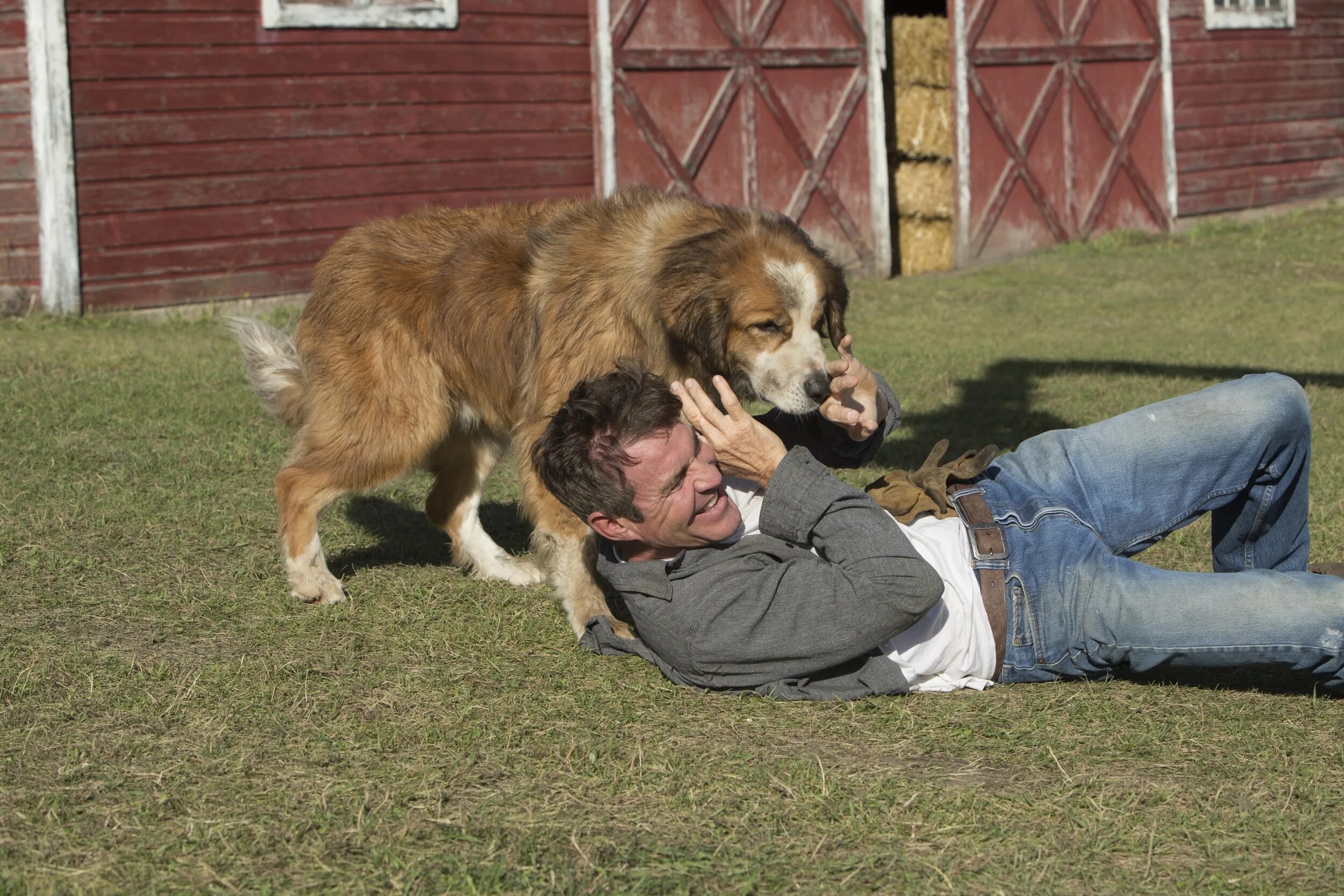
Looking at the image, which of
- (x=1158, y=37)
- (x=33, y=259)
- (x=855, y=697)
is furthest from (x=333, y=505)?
(x=1158, y=37)

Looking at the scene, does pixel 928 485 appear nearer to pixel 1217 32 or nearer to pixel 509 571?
pixel 509 571

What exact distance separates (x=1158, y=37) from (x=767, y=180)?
6218 mm

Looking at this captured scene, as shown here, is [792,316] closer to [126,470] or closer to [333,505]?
[333,505]

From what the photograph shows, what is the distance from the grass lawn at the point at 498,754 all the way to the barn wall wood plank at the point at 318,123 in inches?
221

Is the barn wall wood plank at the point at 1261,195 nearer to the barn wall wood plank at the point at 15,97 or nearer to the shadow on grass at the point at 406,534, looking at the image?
the barn wall wood plank at the point at 15,97

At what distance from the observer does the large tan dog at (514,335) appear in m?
4.75

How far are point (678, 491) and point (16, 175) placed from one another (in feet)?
29.8

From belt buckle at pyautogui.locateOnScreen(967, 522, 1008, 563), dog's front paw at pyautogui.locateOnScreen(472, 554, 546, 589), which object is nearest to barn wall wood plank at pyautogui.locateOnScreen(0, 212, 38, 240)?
dog's front paw at pyautogui.locateOnScreen(472, 554, 546, 589)

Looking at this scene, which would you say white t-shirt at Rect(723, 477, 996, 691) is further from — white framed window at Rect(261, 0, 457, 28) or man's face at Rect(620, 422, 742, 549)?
white framed window at Rect(261, 0, 457, 28)

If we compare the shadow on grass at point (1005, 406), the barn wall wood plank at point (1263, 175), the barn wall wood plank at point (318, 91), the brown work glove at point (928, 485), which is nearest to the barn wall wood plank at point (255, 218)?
the barn wall wood plank at point (318, 91)

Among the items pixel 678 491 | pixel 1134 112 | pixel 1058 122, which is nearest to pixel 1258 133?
pixel 1134 112

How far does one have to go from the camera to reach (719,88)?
14.2m

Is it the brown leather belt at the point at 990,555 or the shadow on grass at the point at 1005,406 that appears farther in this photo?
the shadow on grass at the point at 1005,406

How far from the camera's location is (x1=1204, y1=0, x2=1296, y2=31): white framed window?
59.3 ft
